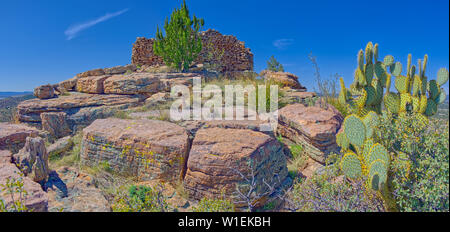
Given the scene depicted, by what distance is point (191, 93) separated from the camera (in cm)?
833

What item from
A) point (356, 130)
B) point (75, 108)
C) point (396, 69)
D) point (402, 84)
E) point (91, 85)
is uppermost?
point (91, 85)

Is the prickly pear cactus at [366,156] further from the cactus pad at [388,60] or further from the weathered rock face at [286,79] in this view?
the weathered rock face at [286,79]

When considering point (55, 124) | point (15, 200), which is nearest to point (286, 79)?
point (55, 124)

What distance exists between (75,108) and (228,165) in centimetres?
605

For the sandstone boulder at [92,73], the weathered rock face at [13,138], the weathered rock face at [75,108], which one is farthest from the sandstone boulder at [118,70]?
the weathered rock face at [13,138]

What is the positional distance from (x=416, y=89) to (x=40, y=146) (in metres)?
6.64

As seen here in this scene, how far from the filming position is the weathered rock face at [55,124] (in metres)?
6.00

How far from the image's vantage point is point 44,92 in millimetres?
7633

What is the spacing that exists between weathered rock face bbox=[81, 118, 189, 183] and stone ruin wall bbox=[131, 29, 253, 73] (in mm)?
10025

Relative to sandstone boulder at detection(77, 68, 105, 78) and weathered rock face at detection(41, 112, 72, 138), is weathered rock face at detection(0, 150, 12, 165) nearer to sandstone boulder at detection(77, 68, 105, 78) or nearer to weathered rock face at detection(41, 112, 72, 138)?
weathered rock face at detection(41, 112, 72, 138)

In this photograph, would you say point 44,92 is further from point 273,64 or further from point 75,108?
point 273,64

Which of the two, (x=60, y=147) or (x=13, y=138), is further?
(x=60, y=147)

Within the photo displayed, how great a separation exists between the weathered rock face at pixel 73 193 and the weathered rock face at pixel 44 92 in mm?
5108
